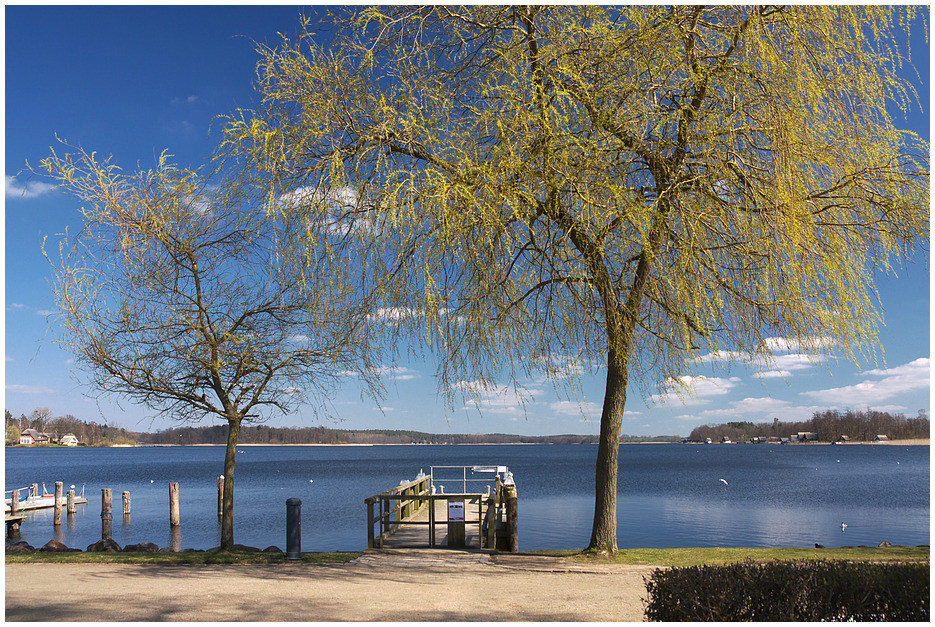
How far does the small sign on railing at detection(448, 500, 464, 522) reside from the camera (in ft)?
43.1

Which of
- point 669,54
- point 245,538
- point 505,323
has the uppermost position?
point 669,54

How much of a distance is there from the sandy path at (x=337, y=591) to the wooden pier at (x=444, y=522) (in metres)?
2.25

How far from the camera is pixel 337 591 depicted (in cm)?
812

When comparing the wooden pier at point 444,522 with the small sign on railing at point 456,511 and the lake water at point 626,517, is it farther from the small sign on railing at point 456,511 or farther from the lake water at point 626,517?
the lake water at point 626,517

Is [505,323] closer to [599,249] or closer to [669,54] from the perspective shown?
[599,249]

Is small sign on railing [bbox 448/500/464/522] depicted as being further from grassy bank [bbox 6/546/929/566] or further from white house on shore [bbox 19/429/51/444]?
white house on shore [bbox 19/429/51/444]

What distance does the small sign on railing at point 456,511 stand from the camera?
43.1ft

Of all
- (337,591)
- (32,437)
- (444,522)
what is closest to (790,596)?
(337,591)

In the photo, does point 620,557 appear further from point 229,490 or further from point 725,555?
point 229,490

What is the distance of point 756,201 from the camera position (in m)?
8.38

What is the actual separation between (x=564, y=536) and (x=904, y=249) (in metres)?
20.9

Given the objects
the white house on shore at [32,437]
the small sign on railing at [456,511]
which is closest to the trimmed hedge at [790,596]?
the small sign on railing at [456,511]

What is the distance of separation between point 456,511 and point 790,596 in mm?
8548

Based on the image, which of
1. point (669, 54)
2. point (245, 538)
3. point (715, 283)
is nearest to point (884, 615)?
point (715, 283)
